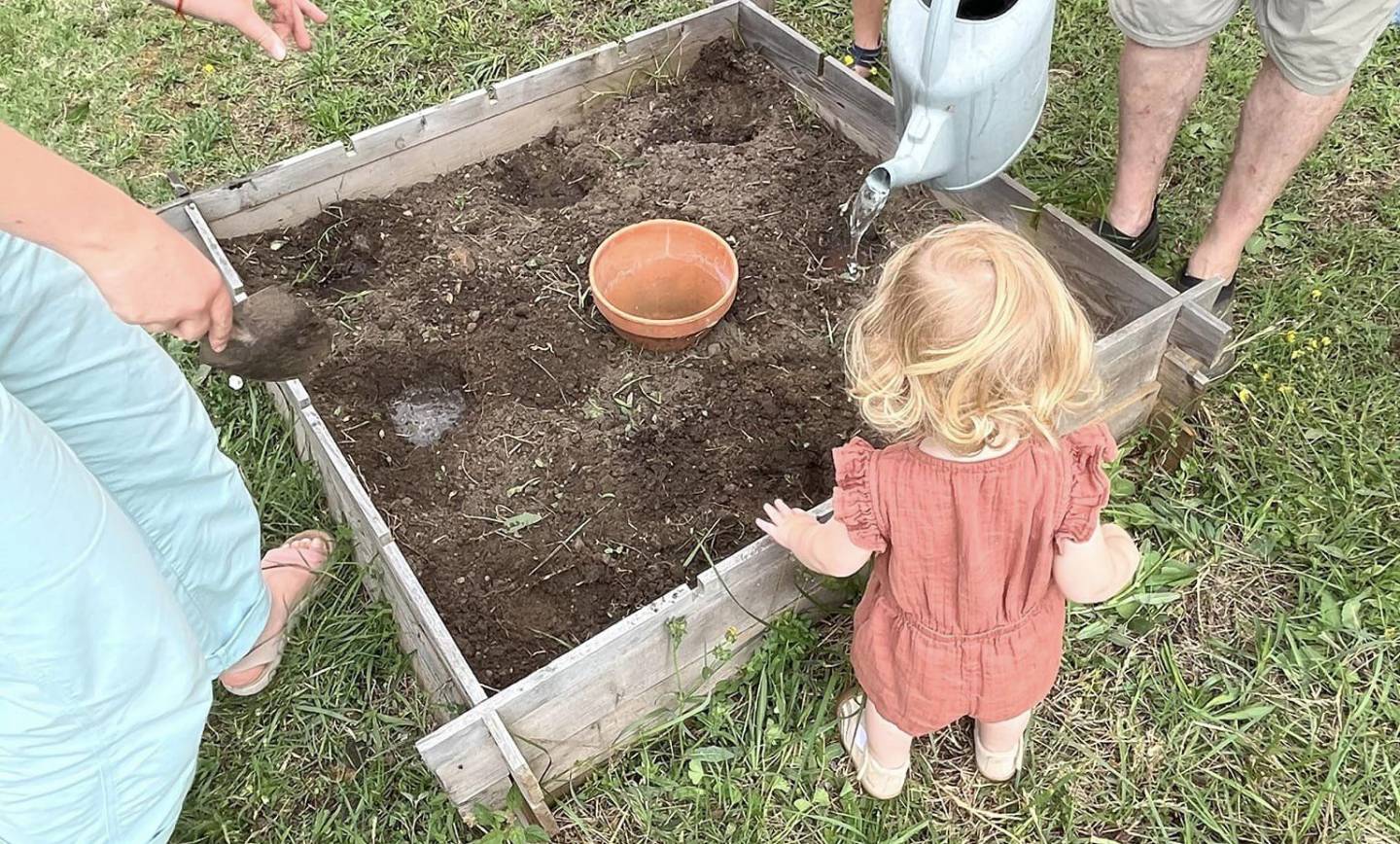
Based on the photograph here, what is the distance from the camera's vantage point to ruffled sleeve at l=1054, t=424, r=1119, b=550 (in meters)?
1.60

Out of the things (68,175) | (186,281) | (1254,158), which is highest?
(68,175)

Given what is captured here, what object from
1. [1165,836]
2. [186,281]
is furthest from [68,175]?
[1165,836]

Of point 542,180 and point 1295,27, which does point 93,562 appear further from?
point 1295,27

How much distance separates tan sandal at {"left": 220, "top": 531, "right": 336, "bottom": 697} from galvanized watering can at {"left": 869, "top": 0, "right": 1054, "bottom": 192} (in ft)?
4.86

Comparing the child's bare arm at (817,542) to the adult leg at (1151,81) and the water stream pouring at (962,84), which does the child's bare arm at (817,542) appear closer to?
the water stream pouring at (962,84)

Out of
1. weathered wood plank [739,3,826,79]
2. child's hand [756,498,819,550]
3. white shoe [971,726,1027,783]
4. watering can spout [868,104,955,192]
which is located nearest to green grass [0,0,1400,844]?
white shoe [971,726,1027,783]

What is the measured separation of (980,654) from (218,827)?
146cm

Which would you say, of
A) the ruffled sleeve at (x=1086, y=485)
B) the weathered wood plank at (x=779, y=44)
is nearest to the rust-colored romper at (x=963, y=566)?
the ruffled sleeve at (x=1086, y=485)

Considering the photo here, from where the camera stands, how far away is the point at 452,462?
7.97ft

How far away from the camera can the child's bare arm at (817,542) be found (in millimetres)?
1725

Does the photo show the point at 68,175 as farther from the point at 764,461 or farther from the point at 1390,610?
the point at 1390,610

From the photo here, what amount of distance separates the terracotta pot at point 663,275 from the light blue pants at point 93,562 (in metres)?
1.10

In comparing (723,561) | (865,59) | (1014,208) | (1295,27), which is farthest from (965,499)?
(865,59)

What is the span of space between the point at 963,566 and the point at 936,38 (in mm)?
1060
